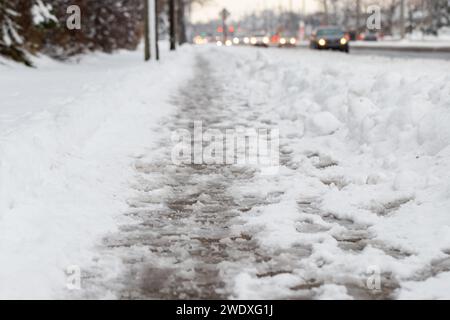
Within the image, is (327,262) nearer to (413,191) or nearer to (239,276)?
(239,276)

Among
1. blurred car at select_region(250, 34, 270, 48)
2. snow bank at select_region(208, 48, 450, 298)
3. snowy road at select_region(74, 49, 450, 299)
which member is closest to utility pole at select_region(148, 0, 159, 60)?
snow bank at select_region(208, 48, 450, 298)

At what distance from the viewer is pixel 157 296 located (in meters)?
3.87

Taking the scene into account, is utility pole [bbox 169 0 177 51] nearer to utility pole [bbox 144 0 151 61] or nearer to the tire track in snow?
utility pole [bbox 144 0 151 61]

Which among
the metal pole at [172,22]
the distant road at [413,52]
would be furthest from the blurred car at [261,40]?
the distant road at [413,52]

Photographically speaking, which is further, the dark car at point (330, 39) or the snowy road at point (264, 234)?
the dark car at point (330, 39)

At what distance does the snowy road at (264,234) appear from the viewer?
4.05m

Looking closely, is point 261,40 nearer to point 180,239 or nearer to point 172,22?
point 172,22

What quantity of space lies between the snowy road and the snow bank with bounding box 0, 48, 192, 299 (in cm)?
26

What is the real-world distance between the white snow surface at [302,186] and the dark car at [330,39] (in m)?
27.3

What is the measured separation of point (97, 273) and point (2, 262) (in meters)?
0.66

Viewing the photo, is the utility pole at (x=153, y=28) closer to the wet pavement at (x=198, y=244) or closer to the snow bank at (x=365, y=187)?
the snow bank at (x=365, y=187)

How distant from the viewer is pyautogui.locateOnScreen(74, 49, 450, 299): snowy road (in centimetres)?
405

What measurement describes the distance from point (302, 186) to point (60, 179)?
2.62 m
